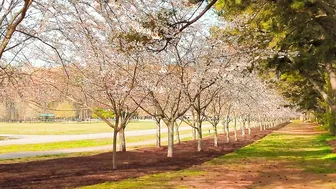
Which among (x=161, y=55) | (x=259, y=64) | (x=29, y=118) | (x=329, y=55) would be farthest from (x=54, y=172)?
(x=29, y=118)

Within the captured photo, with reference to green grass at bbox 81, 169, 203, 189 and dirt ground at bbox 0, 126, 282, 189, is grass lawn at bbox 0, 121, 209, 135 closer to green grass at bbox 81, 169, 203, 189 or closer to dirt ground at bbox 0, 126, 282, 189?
dirt ground at bbox 0, 126, 282, 189

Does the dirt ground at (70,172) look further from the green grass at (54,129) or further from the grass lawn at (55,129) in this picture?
the green grass at (54,129)

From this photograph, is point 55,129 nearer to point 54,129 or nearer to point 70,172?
point 54,129

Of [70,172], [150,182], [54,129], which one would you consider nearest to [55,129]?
[54,129]

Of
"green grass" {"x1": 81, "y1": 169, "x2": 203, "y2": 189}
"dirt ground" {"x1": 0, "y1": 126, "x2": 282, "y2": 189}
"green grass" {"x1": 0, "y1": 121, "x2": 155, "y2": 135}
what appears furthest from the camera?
"green grass" {"x1": 0, "y1": 121, "x2": 155, "y2": 135}

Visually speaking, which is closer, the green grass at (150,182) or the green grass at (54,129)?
the green grass at (150,182)

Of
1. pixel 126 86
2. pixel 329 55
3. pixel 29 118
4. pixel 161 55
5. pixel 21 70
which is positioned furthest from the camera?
pixel 29 118

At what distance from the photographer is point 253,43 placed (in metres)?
15.5

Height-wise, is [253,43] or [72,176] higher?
[253,43]

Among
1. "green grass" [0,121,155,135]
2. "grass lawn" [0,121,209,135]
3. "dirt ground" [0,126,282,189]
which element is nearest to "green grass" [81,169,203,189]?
"dirt ground" [0,126,282,189]

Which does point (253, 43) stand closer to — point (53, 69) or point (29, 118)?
point (53, 69)

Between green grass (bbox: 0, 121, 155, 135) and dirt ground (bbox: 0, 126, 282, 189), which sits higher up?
green grass (bbox: 0, 121, 155, 135)

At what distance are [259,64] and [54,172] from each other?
30.9 ft

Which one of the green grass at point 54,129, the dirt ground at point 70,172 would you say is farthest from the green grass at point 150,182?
the green grass at point 54,129
